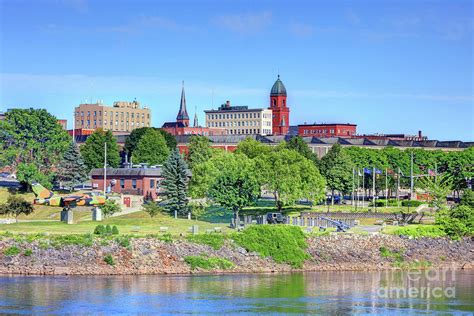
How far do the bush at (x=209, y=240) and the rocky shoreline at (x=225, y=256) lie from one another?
0.42m

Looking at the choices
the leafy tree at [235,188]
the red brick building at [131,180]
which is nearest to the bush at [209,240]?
the leafy tree at [235,188]

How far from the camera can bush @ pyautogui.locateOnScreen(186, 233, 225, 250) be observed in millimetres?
79562

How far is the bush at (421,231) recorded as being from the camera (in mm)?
89500

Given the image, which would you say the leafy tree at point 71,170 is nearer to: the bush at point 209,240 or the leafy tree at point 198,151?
the leafy tree at point 198,151

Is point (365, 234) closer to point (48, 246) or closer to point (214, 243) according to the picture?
point (214, 243)

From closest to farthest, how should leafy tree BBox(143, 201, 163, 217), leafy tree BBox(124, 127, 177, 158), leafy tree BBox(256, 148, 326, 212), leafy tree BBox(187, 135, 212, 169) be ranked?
leafy tree BBox(143, 201, 163, 217) → leafy tree BBox(256, 148, 326, 212) → leafy tree BBox(187, 135, 212, 169) → leafy tree BBox(124, 127, 177, 158)

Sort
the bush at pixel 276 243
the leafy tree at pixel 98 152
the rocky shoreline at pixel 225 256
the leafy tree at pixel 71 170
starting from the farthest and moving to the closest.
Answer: the leafy tree at pixel 98 152, the leafy tree at pixel 71 170, the bush at pixel 276 243, the rocky shoreline at pixel 225 256

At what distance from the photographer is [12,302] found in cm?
6081

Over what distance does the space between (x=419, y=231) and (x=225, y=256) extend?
1946cm

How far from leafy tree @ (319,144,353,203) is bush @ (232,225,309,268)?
5448 cm

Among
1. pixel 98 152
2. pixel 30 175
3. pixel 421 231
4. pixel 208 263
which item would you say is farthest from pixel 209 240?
pixel 98 152

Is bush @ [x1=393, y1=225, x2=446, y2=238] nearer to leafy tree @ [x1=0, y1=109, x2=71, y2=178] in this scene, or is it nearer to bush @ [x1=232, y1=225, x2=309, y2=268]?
bush @ [x1=232, y1=225, x2=309, y2=268]

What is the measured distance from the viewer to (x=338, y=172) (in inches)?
5389

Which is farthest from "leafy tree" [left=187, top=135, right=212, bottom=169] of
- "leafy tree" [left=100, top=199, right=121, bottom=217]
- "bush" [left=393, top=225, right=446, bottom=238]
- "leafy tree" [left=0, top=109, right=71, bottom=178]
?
"bush" [left=393, top=225, right=446, bottom=238]
